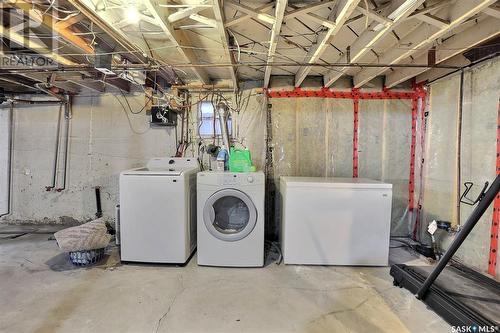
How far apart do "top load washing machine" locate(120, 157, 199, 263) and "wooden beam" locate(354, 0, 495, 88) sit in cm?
235

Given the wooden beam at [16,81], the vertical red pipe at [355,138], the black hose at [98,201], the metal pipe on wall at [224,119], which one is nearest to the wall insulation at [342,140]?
the vertical red pipe at [355,138]

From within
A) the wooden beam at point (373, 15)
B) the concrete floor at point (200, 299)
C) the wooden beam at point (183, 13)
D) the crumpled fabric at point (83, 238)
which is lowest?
the concrete floor at point (200, 299)

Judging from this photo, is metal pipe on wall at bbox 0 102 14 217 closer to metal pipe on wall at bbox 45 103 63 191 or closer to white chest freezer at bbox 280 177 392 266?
metal pipe on wall at bbox 45 103 63 191

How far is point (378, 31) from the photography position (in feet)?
6.43

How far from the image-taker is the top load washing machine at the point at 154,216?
2.64 metres

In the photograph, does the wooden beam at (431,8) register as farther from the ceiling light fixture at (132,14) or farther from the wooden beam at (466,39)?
the ceiling light fixture at (132,14)

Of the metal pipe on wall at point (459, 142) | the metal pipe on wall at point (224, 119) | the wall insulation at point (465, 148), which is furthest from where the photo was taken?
the metal pipe on wall at point (224, 119)

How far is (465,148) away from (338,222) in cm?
152

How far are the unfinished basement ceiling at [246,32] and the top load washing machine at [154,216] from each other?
1092mm

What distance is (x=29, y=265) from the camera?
8.77ft

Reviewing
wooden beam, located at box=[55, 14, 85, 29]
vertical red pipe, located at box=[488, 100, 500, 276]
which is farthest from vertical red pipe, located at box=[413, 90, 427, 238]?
wooden beam, located at box=[55, 14, 85, 29]

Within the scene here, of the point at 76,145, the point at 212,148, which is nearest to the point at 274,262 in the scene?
the point at 212,148

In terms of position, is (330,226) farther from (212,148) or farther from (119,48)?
(119,48)

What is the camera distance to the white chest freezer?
105 inches
